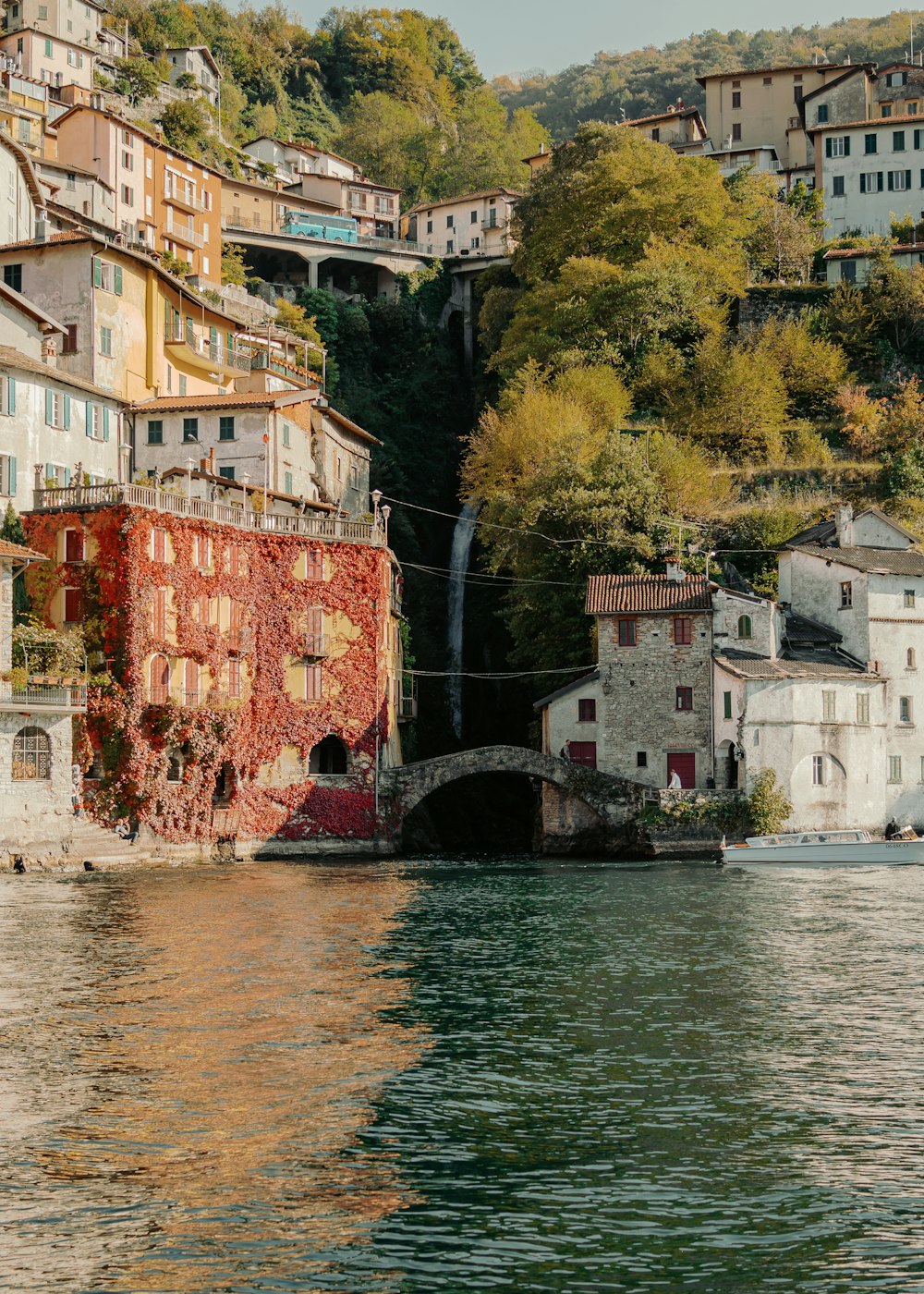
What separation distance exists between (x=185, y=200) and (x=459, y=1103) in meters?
86.8

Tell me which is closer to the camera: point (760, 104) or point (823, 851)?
point (823, 851)

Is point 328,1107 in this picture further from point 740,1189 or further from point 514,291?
point 514,291

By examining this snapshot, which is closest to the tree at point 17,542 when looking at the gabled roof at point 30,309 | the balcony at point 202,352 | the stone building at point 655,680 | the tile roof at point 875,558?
the gabled roof at point 30,309

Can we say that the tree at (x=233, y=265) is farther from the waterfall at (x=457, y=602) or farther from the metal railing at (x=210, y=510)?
the metal railing at (x=210, y=510)

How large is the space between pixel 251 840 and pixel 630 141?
178ft

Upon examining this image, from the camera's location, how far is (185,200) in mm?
100875

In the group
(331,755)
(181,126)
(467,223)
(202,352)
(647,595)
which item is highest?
(181,126)

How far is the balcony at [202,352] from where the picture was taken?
73250mm

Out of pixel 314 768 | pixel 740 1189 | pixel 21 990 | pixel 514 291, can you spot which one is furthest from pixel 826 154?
pixel 740 1189

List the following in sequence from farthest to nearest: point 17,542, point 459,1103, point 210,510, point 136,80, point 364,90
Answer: point 364,90
point 136,80
point 210,510
point 17,542
point 459,1103

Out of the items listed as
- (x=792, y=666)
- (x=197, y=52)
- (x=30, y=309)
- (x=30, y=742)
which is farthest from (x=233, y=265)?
(x=30, y=742)

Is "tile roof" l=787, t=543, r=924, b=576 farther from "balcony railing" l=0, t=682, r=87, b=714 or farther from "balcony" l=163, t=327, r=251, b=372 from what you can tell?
"balcony railing" l=0, t=682, r=87, b=714

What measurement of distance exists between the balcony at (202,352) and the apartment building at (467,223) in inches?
1455

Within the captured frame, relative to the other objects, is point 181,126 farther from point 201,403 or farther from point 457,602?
point 201,403
